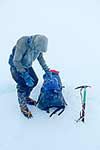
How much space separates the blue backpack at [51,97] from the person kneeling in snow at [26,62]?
0.31 ft

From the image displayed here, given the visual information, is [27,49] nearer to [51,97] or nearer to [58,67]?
[51,97]

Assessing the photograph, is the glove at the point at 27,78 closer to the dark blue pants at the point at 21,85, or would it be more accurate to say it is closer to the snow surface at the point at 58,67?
the dark blue pants at the point at 21,85

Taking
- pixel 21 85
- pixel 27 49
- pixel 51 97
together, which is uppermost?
pixel 27 49

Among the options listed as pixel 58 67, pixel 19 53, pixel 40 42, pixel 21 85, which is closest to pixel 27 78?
pixel 21 85

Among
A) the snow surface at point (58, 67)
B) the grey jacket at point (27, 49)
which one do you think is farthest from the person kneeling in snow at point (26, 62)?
the snow surface at point (58, 67)

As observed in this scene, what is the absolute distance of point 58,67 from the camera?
4.06 metres

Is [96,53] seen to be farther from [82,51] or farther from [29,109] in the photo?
[29,109]

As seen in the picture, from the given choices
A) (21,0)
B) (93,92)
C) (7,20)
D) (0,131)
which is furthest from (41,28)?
(0,131)

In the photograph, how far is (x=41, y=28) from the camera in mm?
4938

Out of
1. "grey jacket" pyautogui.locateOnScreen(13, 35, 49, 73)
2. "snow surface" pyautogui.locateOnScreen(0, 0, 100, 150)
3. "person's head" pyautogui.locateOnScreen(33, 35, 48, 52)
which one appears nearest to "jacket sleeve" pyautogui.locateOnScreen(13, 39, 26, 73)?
"grey jacket" pyautogui.locateOnScreen(13, 35, 49, 73)

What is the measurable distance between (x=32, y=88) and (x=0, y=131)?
0.52 m

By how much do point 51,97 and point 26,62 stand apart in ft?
1.29

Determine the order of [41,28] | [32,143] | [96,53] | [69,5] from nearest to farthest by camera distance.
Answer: [32,143], [96,53], [41,28], [69,5]

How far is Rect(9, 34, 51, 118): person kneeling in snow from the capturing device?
3.02 metres
